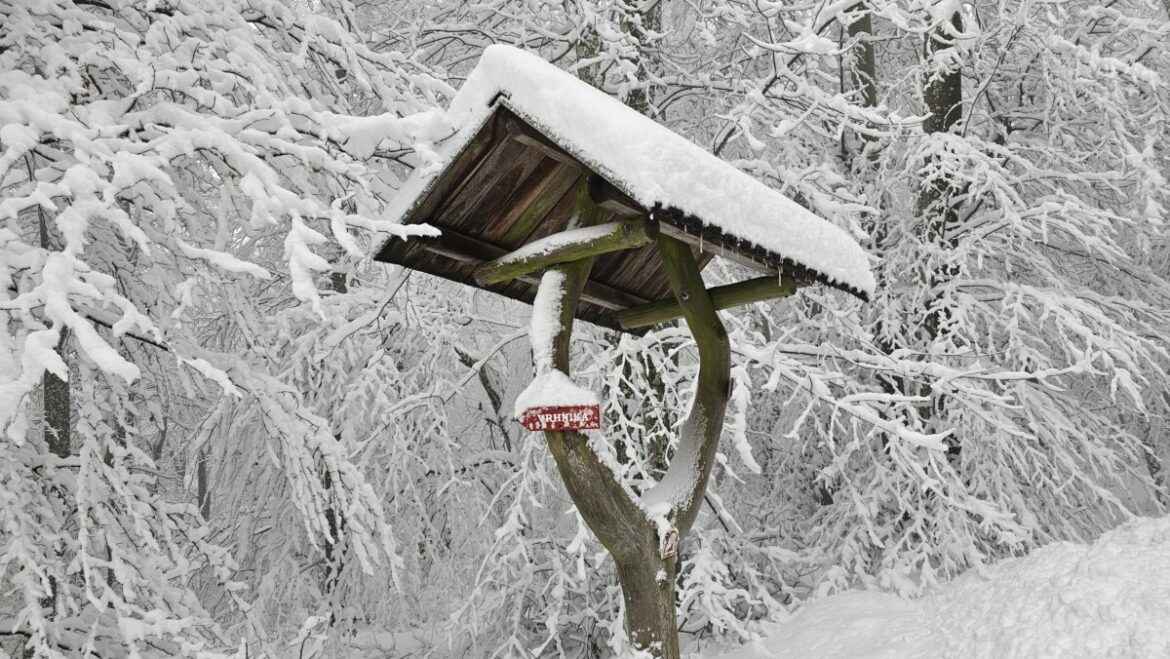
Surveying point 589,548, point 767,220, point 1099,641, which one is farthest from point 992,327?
point 767,220

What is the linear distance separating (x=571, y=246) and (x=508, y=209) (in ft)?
1.80

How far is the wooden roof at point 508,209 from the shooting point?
8.96 ft

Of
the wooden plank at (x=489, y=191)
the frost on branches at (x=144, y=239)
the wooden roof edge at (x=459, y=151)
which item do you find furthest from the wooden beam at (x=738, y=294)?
the frost on branches at (x=144, y=239)

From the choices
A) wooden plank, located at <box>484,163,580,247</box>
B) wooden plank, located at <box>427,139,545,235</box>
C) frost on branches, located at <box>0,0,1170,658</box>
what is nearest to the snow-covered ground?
frost on branches, located at <box>0,0,1170,658</box>

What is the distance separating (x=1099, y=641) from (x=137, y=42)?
563cm

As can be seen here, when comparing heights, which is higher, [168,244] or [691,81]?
[691,81]

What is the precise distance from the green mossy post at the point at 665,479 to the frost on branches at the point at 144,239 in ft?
2.66

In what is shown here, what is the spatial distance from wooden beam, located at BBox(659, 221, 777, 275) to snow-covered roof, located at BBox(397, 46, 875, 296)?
0.14 metres

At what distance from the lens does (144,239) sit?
6.72 ft

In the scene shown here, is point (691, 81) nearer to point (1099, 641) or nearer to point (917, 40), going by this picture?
point (917, 40)

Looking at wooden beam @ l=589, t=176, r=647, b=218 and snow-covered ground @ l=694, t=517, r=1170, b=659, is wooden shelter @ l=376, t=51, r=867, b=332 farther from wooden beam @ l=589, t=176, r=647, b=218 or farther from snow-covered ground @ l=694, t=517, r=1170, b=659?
snow-covered ground @ l=694, t=517, r=1170, b=659

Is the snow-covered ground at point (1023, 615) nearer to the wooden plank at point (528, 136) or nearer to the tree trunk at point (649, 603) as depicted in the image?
the tree trunk at point (649, 603)

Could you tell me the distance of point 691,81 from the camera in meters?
6.65

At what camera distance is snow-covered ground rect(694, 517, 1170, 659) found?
447 centimetres
